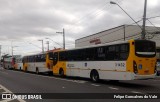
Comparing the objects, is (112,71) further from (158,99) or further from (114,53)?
(158,99)

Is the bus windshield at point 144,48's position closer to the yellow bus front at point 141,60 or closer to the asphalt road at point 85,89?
the yellow bus front at point 141,60

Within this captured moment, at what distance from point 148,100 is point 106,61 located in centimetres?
873

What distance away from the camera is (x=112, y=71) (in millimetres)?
20844

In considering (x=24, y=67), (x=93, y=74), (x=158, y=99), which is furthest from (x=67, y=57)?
(x=24, y=67)

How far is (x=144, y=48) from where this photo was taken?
19500mm

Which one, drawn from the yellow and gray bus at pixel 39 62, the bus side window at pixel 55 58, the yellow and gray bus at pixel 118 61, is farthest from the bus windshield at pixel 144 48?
the yellow and gray bus at pixel 39 62

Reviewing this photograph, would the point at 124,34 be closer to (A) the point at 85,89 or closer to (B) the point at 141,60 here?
(B) the point at 141,60

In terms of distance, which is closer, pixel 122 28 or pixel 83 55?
pixel 83 55

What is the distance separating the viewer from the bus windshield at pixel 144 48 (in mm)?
19047

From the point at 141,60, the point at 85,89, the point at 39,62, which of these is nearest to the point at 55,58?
the point at 39,62

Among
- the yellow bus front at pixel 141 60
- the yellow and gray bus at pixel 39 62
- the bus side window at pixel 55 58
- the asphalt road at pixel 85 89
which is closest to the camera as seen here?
the asphalt road at pixel 85 89

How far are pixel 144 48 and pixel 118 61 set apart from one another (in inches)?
72.5

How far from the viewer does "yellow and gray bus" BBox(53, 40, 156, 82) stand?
18922 mm

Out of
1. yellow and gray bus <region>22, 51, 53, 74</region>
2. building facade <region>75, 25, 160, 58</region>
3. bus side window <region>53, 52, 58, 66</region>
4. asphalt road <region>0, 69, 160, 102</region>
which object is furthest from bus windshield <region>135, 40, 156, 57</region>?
building facade <region>75, 25, 160, 58</region>
